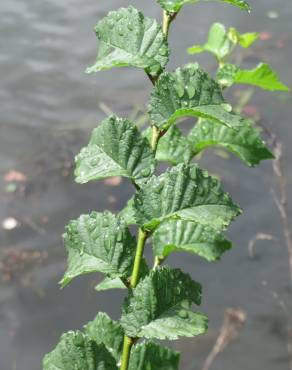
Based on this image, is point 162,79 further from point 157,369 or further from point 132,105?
point 132,105

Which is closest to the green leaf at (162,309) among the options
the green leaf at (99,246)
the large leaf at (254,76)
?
the green leaf at (99,246)

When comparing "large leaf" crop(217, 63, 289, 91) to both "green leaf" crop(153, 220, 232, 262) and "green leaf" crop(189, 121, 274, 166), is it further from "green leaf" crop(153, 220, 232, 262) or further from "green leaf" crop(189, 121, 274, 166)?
"green leaf" crop(153, 220, 232, 262)

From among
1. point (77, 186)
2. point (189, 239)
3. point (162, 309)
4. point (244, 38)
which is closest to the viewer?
point (162, 309)

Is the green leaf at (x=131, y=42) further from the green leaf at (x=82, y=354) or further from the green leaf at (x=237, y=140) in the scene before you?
the green leaf at (x=82, y=354)

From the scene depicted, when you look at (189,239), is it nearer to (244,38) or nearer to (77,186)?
(244,38)

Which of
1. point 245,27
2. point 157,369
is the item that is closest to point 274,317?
point 157,369

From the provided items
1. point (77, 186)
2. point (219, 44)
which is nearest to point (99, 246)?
point (219, 44)
